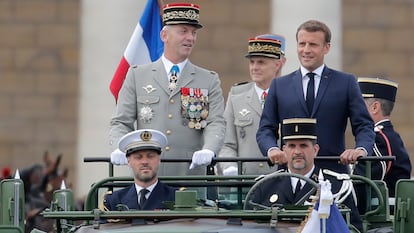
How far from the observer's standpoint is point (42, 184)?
68.7 ft

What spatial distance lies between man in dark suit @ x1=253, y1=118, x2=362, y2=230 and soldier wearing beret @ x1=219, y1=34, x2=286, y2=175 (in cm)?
254

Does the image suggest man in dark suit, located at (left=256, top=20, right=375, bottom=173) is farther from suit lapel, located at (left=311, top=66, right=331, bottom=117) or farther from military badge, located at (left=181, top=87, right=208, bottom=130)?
military badge, located at (left=181, top=87, right=208, bottom=130)

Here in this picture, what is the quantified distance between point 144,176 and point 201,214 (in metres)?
1.09

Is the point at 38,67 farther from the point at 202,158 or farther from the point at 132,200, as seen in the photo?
the point at 132,200

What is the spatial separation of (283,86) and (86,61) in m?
11.9

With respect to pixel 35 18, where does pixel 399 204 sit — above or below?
below

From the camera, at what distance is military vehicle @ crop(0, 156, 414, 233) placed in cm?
1076

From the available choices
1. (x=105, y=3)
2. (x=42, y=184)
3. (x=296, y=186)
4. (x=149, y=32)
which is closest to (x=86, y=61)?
(x=105, y=3)

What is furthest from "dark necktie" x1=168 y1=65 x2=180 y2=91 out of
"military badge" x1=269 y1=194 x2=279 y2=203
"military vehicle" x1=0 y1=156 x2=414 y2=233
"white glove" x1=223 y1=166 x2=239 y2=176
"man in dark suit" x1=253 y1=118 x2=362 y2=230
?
"military badge" x1=269 y1=194 x2=279 y2=203

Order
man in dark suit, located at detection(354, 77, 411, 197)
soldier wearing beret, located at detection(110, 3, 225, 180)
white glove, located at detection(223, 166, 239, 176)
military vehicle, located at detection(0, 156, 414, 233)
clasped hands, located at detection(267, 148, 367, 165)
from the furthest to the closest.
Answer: white glove, located at detection(223, 166, 239, 176), man in dark suit, located at detection(354, 77, 411, 197), soldier wearing beret, located at detection(110, 3, 225, 180), clasped hands, located at detection(267, 148, 367, 165), military vehicle, located at detection(0, 156, 414, 233)

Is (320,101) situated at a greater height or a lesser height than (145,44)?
lesser

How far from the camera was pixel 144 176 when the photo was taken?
38.6ft

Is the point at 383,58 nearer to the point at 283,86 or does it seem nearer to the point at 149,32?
the point at 149,32

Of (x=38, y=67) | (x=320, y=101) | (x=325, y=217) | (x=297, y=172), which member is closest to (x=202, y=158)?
(x=297, y=172)
